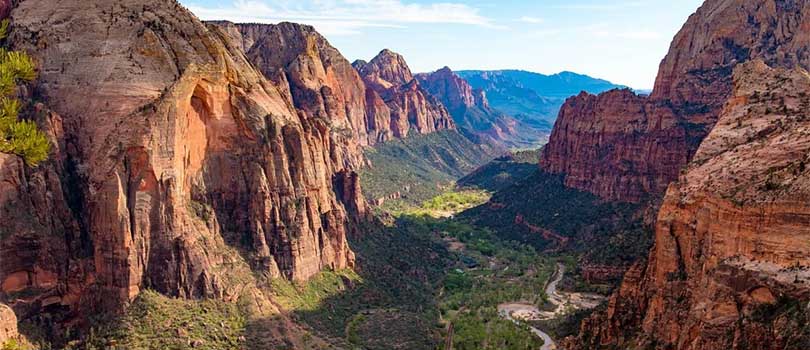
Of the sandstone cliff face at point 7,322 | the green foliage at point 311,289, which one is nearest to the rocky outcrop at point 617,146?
the green foliage at point 311,289

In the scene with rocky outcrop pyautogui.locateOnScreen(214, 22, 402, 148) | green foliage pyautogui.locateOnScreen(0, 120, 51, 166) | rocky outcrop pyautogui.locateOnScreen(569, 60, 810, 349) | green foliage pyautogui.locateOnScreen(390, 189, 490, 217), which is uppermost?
rocky outcrop pyautogui.locateOnScreen(214, 22, 402, 148)

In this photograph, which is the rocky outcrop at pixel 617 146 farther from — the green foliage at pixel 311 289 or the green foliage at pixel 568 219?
the green foliage at pixel 311 289

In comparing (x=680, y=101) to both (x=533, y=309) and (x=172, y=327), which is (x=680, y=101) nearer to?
(x=533, y=309)

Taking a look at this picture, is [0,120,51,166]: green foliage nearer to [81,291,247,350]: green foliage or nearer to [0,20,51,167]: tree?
[0,20,51,167]: tree

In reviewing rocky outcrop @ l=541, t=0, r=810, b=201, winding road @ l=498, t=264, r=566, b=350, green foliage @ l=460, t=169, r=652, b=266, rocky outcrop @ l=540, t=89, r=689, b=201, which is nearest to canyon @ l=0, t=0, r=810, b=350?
winding road @ l=498, t=264, r=566, b=350

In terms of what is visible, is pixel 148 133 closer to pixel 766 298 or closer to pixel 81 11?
pixel 81 11

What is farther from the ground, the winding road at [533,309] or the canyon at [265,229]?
the canyon at [265,229]

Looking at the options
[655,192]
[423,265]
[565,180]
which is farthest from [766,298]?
[565,180]

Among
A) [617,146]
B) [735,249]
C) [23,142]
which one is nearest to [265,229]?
[735,249]
